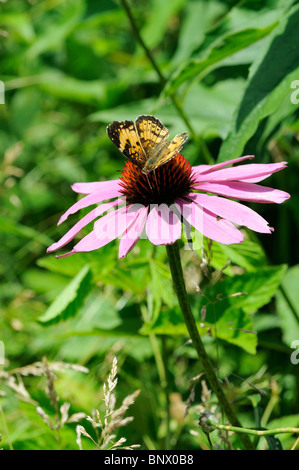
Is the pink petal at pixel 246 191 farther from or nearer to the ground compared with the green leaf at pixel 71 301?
farther from the ground

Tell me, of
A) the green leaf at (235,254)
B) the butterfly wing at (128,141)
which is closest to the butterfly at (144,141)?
Result: the butterfly wing at (128,141)

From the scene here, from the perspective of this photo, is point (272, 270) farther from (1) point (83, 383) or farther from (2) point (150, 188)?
(1) point (83, 383)

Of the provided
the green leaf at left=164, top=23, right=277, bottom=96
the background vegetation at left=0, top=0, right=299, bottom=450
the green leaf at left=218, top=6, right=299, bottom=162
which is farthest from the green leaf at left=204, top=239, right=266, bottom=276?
the green leaf at left=164, top=23, right=277, bottom=96

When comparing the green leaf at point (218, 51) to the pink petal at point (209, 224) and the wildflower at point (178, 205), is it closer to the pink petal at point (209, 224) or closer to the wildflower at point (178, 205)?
the wildflower at point (178, 205)

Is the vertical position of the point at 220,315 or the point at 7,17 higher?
the point at 7,17

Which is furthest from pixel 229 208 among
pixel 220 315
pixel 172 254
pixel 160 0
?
pixel 160 0

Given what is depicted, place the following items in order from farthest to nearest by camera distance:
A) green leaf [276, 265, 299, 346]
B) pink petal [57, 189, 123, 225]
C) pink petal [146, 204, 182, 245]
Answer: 1. green leaf [276, 265, 299, 346]
2. pink petal [57, 189, 123, 225]
3. pink petal [146, 204, 182, 245]

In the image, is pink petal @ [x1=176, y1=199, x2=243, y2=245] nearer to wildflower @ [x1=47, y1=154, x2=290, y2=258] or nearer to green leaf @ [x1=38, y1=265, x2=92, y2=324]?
wildflower @ [x1=47, y1=154, x2=290, y2=258]
